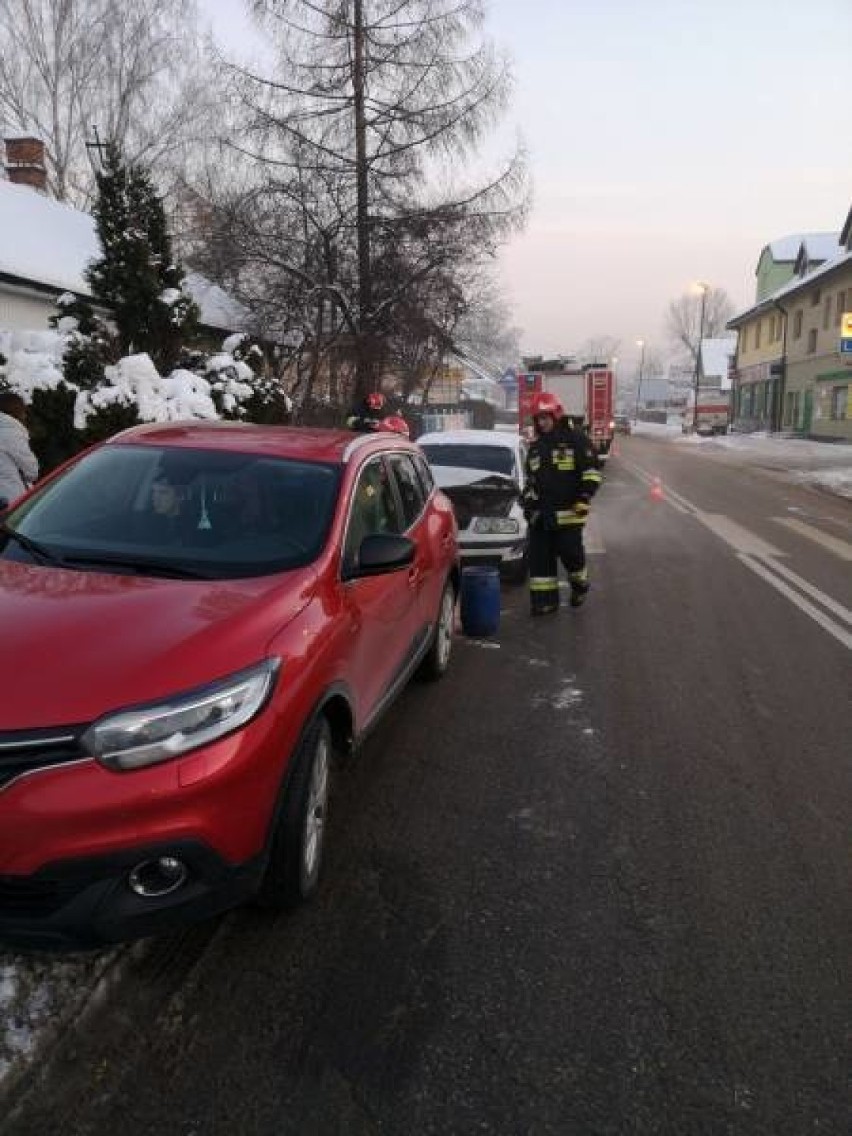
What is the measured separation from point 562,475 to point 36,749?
226 inches

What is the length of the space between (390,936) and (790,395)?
155 feet

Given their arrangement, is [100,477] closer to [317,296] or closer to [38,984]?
[38,984]

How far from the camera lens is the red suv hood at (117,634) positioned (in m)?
2.39

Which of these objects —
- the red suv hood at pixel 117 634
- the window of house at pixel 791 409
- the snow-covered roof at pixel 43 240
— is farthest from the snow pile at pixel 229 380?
the window of house at pixel 791 409

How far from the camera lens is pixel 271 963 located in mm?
2762

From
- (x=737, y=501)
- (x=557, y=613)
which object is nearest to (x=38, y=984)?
(x=557, y=613)

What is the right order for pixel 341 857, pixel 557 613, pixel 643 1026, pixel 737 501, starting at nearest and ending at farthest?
pixel 643 1026
pixel 341 857
pixel 557 613
pixel 737 501

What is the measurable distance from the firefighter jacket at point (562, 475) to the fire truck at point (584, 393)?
60.9 feet

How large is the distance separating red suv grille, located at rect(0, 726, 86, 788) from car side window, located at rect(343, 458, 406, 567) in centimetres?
146

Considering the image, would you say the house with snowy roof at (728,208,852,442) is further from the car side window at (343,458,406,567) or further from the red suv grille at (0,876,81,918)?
the red suv grille at (0,876,81,918)

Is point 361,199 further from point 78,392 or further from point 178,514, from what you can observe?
point 178,514

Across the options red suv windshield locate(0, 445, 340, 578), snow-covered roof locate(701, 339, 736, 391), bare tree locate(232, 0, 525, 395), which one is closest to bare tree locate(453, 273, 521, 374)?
bare tree locate(232, 0, 525, 395)

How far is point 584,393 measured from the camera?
26.4 meters

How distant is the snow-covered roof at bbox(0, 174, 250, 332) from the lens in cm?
1480
